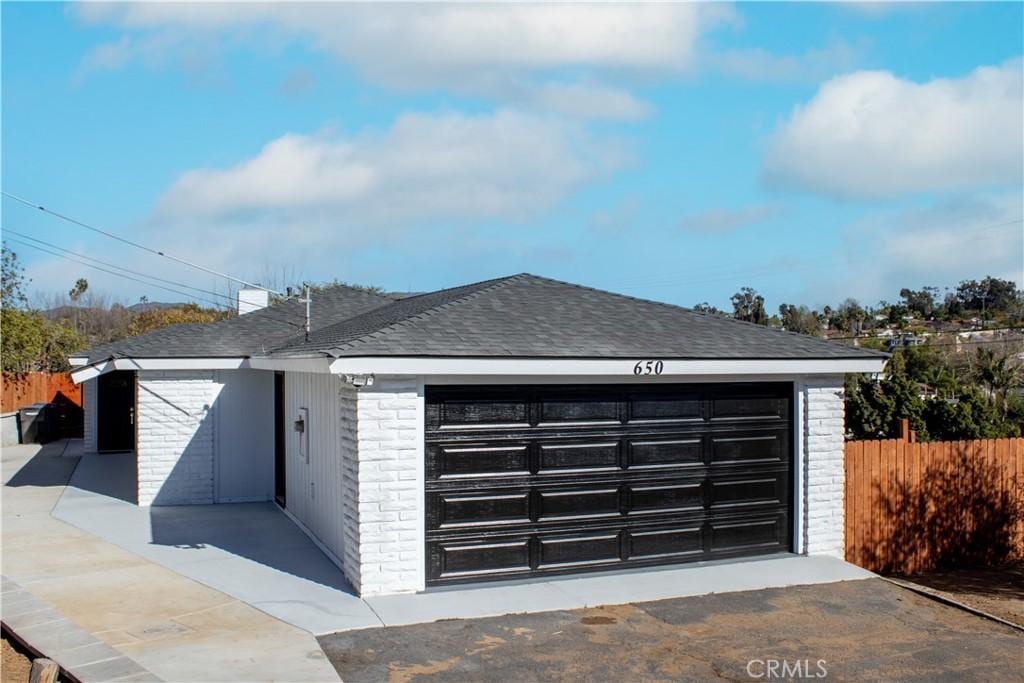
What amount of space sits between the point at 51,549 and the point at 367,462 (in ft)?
16.9

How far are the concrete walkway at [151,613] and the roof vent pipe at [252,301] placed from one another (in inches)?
308

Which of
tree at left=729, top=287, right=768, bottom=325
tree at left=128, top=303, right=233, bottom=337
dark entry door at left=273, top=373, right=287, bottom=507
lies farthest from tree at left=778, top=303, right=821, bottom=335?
dark entry door at left=273, top=373, right=287, bottom=507

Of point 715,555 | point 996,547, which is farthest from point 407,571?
point 996,547

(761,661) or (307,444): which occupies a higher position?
(307,444)

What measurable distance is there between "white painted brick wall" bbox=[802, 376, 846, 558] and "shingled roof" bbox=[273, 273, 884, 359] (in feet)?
1.73

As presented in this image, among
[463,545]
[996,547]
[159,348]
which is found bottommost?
[996,547]

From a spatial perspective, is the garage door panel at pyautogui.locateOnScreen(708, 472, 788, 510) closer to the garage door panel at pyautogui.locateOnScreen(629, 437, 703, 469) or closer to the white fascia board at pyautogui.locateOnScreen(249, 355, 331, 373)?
the garage door panel at pyautogui.locateOnScreen(629, 437, 703, 469)

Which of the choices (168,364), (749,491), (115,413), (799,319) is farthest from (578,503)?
(799,319)

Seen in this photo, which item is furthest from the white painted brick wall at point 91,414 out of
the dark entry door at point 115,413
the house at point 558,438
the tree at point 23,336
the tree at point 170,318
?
the tree at point 170,318

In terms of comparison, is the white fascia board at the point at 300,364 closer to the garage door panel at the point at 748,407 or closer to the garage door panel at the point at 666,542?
the garage door panel at the point at 666,542

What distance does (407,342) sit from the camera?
8.68m

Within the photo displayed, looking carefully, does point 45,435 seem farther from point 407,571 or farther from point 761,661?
point 761,661

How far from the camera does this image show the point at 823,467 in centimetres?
1065

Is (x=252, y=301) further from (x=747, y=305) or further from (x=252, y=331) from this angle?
(x=747, y=305)
